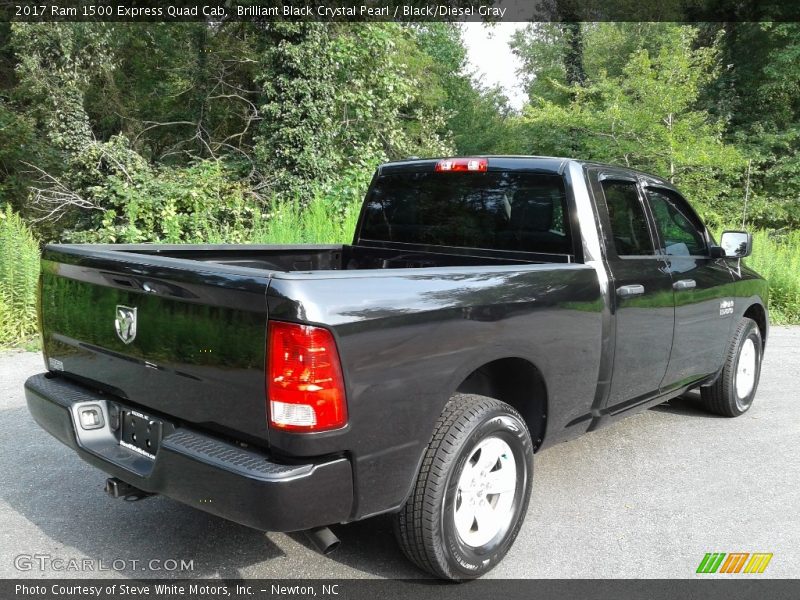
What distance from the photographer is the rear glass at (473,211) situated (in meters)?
3.88

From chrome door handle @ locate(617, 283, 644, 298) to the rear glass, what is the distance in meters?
0.37

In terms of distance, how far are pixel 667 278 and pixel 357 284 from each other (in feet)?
8.36

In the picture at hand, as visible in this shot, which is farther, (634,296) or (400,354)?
(634,296)

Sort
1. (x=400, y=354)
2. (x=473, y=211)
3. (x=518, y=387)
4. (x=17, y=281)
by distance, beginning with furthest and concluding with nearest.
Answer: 1. (x=17, y=281)
2. (x=473, y=211)
3. (x=518, y=387)
4. (x=400, y=354)

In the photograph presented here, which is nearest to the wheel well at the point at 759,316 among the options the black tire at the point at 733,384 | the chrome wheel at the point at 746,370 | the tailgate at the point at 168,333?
the black tire at the point at 733,384

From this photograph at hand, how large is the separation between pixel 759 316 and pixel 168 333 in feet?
16.5

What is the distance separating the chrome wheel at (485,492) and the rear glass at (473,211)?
4.22ft

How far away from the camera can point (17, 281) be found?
8031mm

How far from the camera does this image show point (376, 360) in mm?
2510

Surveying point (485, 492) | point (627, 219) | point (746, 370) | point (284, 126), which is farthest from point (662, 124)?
point (485, 492)

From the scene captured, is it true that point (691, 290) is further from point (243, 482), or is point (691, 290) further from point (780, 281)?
point (780, 281)

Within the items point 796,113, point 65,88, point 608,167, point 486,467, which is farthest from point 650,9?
point 486,467

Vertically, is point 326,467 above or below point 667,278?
below

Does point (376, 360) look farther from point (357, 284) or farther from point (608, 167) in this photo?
point (608, 167)
